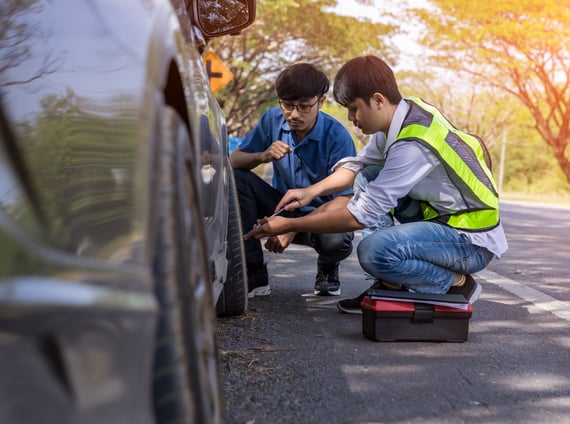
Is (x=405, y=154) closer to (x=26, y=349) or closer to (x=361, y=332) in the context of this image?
(x=361, y=332)

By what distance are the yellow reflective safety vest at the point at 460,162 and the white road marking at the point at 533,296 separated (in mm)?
692

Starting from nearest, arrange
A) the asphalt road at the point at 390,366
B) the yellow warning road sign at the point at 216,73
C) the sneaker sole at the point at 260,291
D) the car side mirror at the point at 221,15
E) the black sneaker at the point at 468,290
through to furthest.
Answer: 1. the asphalt road at the point at 390,366
2. the car side mirror at the point at 221,15
3. the black sneaker at the point at 468,290
4. the sneaker sole at the point at 260,291
5. the yellow warning road sign at the point at 216,73

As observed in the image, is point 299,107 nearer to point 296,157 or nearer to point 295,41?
point 296,157

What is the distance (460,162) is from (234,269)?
1.15 metres

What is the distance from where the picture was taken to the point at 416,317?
3273 millimetres

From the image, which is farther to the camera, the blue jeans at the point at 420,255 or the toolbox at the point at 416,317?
the blue jeans at the point at 420,255

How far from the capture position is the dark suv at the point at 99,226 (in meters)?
0.89

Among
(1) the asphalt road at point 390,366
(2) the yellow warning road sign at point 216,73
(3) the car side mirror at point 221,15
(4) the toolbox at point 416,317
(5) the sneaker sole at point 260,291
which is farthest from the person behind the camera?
(2) the yellow warning road sign at point 216,73

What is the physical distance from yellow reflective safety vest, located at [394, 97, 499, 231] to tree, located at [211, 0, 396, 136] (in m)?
16.9

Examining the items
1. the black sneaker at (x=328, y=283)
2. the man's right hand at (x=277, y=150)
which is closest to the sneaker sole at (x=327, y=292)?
the black sneaker at (x=328, y=283)

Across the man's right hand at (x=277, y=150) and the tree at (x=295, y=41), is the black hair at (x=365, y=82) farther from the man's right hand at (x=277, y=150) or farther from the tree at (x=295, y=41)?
the tree at (x=295, y=41)

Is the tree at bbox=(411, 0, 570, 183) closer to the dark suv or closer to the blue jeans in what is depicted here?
the blue jeans

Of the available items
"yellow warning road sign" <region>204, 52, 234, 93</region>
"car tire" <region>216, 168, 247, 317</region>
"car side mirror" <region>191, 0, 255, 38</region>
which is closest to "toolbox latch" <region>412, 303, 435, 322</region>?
"car tire" <region>216, 168, 247, 317</region>

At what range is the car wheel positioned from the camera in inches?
45.8
